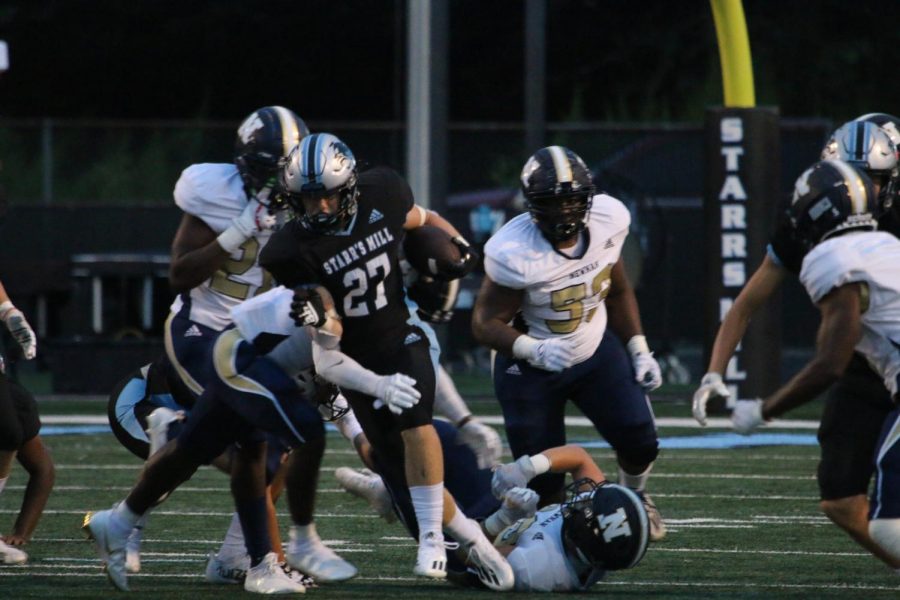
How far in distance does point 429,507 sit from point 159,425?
3.82 feet

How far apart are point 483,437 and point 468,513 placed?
0.34 meters

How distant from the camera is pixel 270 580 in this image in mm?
5367

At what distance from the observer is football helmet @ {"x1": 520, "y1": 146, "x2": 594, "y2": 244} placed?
5863 mm

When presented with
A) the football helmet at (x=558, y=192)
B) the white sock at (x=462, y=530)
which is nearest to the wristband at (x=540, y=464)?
the white sock at (x=462, y=530)

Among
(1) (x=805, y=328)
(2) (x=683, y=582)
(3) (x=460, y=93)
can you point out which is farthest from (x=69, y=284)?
(2) (x=683, y=582)

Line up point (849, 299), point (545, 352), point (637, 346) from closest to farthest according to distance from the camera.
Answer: point (849, 299) → point (545, 352) → point (637, 346)

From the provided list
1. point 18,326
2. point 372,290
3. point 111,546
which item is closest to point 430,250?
point 372,290

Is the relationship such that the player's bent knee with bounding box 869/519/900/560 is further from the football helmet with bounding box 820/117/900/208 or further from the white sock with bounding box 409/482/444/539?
the white sock with bounding box 409/482/444/539

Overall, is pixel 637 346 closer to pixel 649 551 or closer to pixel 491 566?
pixel 649 551

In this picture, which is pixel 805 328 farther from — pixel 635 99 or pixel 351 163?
pixel 351 163

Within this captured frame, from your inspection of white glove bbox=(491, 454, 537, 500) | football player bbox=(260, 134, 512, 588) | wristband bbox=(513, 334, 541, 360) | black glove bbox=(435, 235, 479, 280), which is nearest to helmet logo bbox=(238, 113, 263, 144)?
football player bbox=(260, 134, 512, 588)

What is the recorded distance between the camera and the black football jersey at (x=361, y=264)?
5.31m

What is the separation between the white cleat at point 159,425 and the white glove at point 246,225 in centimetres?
60

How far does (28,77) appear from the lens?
2125cm
